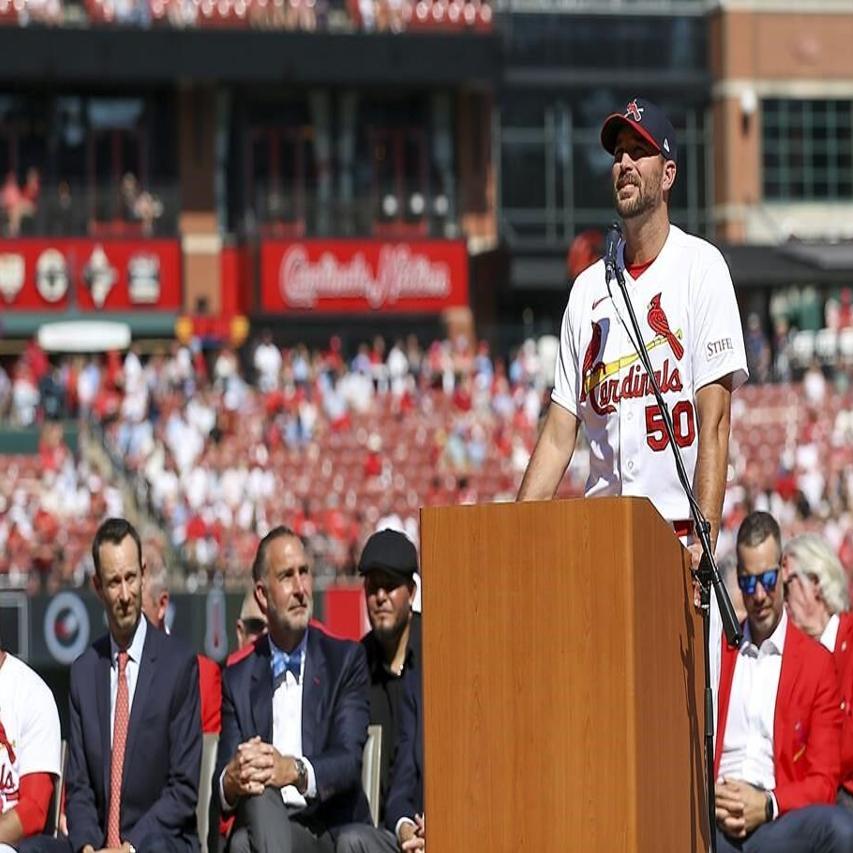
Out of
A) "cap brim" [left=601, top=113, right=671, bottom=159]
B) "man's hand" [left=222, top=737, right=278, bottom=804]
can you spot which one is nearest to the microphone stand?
"cap brim" [left=601, top=113, right=671, bottom=159]

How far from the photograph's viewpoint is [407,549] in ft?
31.2

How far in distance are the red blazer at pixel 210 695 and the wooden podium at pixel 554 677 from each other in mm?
2967

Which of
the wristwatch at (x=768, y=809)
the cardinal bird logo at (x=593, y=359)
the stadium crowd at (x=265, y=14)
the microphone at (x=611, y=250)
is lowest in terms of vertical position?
the wristwatch at (x=768, y=809)

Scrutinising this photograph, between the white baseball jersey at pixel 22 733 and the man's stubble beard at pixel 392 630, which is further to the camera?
the man's stubble beard at pixel 392 630

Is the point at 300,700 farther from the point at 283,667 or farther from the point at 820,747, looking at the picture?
the point at 820,747

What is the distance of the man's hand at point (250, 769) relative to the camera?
8.55m

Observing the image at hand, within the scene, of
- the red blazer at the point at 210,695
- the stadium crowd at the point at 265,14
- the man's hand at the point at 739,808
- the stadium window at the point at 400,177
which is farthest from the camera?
the stadium window at the point at 400,177

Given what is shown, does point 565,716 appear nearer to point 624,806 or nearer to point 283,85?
point 624,806

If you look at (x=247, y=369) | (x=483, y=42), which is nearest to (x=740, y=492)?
(x=247, y=369)

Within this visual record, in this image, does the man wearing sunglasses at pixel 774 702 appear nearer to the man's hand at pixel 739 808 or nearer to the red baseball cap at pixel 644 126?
the man's hand at pixel 739 808

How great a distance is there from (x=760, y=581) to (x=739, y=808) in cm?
99

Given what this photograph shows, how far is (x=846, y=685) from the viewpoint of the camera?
966 centimetres

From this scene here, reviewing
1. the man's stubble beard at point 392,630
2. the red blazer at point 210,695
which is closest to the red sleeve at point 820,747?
the man's stubble beard at point 392,630

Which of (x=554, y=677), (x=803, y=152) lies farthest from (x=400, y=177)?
(x=554, y=677)
